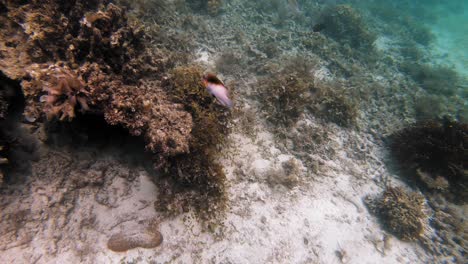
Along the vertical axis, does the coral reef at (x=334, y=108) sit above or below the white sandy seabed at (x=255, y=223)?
above

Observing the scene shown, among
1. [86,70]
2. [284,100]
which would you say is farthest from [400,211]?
[86,70]

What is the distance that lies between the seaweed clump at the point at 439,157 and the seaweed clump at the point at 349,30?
712 centimetres

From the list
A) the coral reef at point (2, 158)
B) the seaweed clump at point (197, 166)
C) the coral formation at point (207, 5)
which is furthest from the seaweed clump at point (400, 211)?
the coral formation at point (207, 5)

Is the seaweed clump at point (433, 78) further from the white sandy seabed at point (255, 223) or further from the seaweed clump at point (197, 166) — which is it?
the seaweed clump at point (197, 166)

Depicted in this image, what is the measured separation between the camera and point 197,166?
13.1ft

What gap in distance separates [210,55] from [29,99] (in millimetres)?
5333

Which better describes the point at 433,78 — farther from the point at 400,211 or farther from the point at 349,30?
the point at 400,211

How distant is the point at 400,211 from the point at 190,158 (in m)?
4.93

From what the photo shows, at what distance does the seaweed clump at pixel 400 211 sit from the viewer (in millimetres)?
5074

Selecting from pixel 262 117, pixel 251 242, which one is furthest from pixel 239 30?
pixel 251 242

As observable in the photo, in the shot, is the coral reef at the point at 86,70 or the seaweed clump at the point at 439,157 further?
the seaweed clump at the point at 439,157

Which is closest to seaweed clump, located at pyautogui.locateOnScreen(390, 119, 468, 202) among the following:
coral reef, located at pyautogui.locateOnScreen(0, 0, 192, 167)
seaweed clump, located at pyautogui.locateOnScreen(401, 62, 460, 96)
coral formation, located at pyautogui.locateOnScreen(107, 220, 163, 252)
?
seaweed clump, located at pyautogui.locateOnScreen(401, 62, 460, 96)

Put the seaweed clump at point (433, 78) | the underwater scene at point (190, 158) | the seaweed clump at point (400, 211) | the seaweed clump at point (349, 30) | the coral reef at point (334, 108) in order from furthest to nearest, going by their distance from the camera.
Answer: the seaweed clump at point (349, 30) < the seaweed clump at point (433, 78) < the coral reef at point (334, 108) < the seaweed clump at point (400, 211) < the underwater scene at point (190, 158)

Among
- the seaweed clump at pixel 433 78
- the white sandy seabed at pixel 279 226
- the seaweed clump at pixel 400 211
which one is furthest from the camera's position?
the seaweed clump at pixel 433 78
